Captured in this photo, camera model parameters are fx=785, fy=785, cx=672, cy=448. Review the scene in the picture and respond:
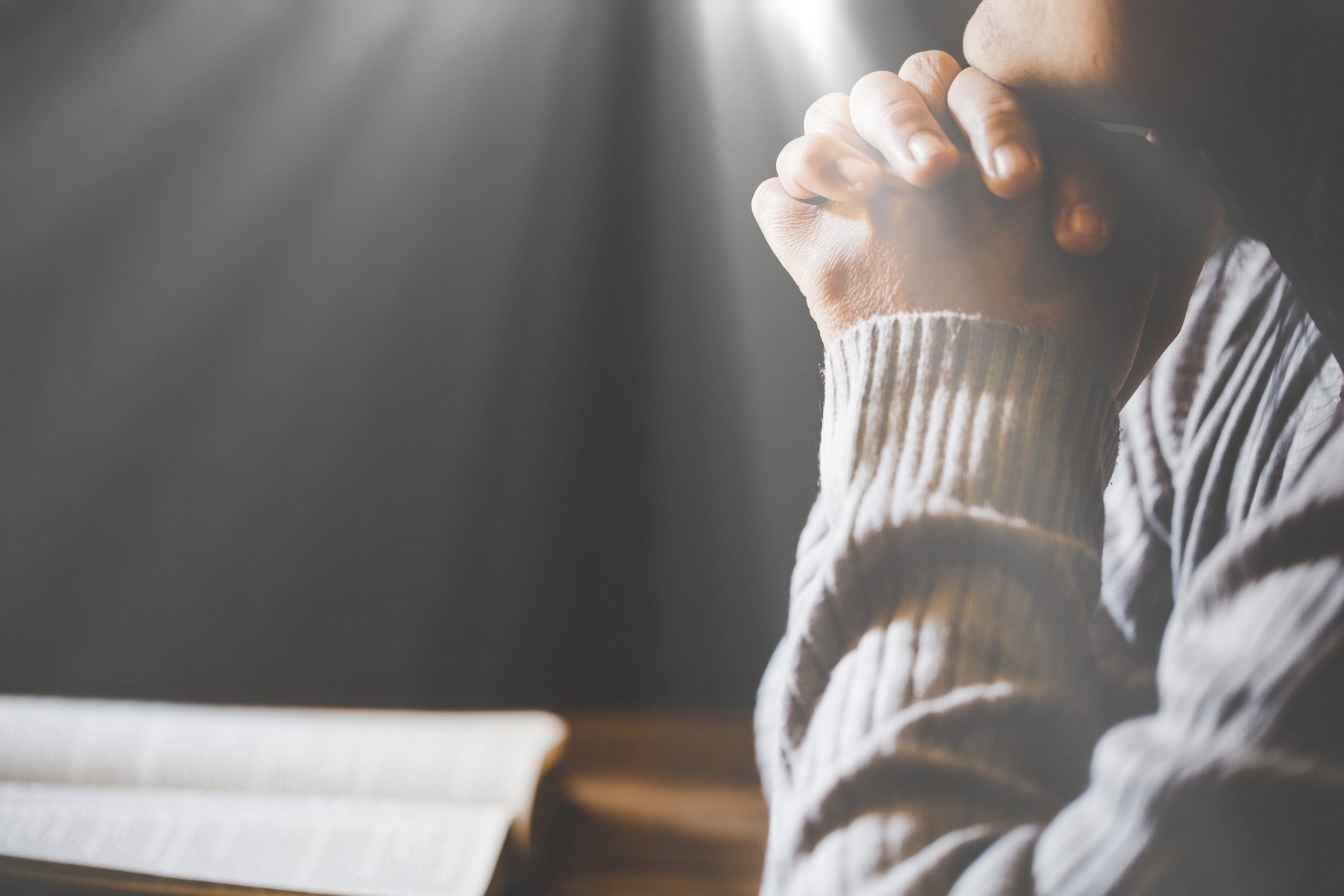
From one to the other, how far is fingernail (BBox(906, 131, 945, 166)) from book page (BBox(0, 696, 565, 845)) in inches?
17.0

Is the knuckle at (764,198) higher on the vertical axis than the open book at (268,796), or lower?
higher

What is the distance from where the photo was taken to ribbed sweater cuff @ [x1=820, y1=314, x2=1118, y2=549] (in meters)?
0.26

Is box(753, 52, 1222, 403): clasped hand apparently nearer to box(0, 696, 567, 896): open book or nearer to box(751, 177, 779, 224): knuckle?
→ box(751, 177, 779, 224): knuckle

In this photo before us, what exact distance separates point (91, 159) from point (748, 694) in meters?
0.63

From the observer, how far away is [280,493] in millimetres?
643

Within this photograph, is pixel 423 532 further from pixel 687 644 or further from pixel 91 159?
pixel 91 159

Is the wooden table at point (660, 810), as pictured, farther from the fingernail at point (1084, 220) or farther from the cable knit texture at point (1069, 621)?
the fingernail at point (1084, 220)

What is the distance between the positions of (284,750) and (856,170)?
1.79ft

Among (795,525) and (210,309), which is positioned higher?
(210,309)

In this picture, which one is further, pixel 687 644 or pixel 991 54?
pixel 687 644

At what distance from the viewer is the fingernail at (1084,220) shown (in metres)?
0.30

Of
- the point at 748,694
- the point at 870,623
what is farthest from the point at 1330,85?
the point at 748,694

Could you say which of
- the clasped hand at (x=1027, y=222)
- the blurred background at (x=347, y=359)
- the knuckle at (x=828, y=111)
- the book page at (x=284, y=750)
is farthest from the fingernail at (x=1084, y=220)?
the book page at (x=284, y=750)

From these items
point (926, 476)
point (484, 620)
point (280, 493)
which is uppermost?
point (926, 476)
